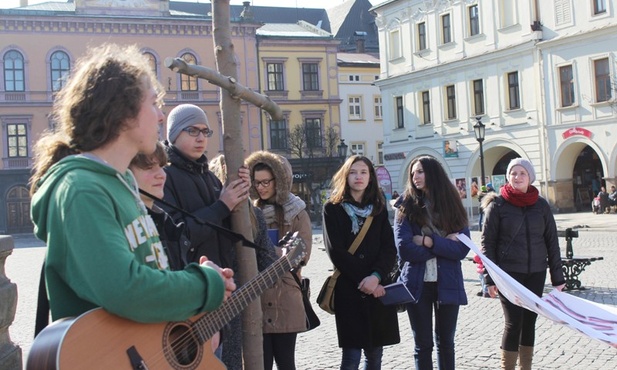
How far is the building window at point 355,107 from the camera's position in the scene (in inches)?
2211

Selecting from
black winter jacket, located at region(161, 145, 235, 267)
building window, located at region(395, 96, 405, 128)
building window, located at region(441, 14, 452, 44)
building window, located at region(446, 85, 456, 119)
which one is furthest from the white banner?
building window, located at region(395, 96, 405, 128)

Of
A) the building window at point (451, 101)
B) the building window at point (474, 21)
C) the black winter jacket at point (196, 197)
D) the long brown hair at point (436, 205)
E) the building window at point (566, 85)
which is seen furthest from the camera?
the building window at point (451, 101)

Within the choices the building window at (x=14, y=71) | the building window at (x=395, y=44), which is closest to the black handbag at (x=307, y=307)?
the building window at (x=395, y=44)

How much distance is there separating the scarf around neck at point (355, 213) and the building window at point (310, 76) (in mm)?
47468

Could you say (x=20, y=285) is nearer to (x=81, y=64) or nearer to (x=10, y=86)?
(x=81, y=64)

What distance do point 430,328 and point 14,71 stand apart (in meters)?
45.0

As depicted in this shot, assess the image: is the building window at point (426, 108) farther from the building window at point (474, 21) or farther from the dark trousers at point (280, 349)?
the dark trousers at point (280, 349)

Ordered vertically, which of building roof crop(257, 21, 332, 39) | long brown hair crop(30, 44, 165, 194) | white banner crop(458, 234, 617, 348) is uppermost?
building roof crop(257, 21, 332, 39)

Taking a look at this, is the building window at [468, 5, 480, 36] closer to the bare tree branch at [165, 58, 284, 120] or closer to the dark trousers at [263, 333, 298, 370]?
the dark trousers at [263, 333, 298, 370]

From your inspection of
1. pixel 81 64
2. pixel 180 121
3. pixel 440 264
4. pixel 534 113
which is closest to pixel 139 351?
pixel 81 64

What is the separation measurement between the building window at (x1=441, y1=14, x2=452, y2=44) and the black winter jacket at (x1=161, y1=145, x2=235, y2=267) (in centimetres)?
3828

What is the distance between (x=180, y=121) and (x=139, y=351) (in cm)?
207

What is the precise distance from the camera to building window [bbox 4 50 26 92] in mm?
45594

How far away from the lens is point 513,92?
37.5 m
